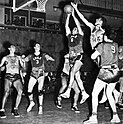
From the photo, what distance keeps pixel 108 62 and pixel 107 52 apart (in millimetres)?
224

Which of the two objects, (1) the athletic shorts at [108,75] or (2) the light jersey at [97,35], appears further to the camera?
(2) the light jersey at [97,35]

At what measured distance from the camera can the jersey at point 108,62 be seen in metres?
5.42

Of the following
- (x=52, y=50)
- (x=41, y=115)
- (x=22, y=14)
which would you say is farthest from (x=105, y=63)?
(x=22, y=14)

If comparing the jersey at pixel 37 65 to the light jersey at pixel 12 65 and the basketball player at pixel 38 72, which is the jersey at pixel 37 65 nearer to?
the basketball player at pixel 38 72

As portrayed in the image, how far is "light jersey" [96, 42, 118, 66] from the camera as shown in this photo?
5410 millimetres

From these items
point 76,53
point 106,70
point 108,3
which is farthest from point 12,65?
point 108,3

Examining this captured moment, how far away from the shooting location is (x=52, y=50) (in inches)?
507

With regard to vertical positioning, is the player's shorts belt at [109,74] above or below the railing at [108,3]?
below

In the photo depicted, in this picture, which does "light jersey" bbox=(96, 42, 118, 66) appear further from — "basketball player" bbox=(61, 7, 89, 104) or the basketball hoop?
the basketball hoop

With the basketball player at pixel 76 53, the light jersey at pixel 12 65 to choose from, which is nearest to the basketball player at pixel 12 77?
the light jersey at pixel 12 65

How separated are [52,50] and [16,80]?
21.7ft

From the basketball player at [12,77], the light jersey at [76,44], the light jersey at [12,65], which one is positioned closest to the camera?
the basketball player at [12,77]

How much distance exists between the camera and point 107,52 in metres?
5.42

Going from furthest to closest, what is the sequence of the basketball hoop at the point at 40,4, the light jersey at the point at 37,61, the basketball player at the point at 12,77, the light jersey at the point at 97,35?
the basketball hoop at the point at 40,4 → the light jersey at the point at 37,61 → the basketball player at the point at 12,77 → the light jersey at the point at 97,35
